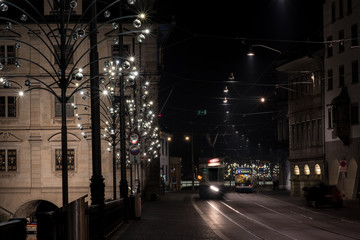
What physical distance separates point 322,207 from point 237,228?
58.3 ft

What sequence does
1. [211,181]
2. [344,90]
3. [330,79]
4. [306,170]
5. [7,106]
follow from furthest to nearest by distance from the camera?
[306,170] → [211,181] → [7,106] → [330,79] → [344,90]

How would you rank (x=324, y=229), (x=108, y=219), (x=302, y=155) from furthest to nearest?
(x=302, y=155)
(x=324, y=229)
(x=108, y=219)

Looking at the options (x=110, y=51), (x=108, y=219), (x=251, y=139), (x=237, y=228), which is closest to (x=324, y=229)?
(x=237, y=228)

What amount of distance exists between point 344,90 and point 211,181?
1455 cm

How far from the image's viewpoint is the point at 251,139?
111 metres

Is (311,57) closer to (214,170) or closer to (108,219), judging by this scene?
(214,170)

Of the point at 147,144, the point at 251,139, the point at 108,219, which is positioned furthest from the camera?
the point at 251,139

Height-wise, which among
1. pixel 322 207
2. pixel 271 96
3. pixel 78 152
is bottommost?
pixel 322 207

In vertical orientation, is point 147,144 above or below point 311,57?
below

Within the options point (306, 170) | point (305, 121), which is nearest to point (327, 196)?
point (306, 170)

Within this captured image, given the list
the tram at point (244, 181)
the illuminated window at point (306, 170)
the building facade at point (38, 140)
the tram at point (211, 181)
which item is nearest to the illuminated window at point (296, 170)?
the illuminated window at point (306, 170)

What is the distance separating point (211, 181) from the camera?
189 ft

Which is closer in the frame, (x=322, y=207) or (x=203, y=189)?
(x=322, y=207)

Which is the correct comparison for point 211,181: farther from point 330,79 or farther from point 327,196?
point 327,196
